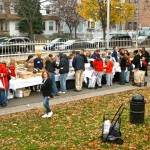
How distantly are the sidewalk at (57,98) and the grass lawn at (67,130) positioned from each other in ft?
2.21

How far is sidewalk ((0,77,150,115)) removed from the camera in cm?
1293

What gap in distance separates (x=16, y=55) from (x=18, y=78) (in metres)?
5.60

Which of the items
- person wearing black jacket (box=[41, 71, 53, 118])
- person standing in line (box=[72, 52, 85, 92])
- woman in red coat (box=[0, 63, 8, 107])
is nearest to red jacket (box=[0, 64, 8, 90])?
woman in red coat (box=[0, 63, 8, 107])

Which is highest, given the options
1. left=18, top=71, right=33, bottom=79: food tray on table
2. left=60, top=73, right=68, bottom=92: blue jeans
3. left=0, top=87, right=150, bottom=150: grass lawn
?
left=18, top=71, right=33, bottom=79: food tray on table

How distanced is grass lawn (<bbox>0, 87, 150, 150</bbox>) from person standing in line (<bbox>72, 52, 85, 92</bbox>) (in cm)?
258

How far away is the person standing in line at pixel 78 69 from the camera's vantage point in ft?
50.8

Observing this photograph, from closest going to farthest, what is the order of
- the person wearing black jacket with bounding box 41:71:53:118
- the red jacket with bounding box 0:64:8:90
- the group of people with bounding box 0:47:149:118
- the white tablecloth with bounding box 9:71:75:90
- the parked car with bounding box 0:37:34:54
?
the person wearing black jacket with bounding box 41:71:53:118 → the red jacket with bounding box 0:64:8:90 → the group of people with bounding box 0:47:149:118 → the white tablecloth with bounding box 9:71:75:90 → the parked car with bounding box 0:37:34:54

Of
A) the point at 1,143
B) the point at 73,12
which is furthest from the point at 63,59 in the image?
the point at 73,12

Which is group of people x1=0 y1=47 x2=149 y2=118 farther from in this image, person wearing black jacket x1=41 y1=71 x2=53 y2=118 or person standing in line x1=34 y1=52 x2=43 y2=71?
person wearing black jacket x1=41 y1=71 x2=53 y2=118

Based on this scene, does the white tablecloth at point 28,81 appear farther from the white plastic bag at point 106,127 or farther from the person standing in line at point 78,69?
the white plastic bag at point 106,127

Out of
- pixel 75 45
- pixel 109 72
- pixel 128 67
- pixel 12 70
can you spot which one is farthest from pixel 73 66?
pixel 75 45

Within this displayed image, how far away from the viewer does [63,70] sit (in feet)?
49.6

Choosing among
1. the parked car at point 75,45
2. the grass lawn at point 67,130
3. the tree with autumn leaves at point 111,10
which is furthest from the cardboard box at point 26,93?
the tree with autumn leaves at point 111,10

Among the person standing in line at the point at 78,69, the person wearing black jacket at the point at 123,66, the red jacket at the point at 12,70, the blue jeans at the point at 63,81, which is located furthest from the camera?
the person wearing black jacket at the point at 123,66
